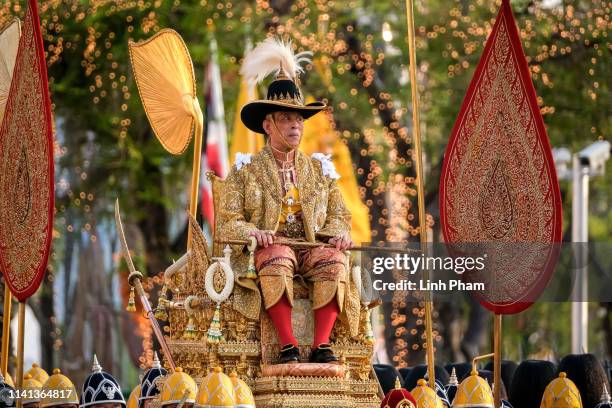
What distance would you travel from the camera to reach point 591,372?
61.7ft

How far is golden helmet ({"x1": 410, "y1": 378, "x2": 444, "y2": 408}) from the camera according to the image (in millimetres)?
16527

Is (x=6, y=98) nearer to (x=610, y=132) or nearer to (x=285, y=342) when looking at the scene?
(x=285, y=342)

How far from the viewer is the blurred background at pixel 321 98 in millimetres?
26828

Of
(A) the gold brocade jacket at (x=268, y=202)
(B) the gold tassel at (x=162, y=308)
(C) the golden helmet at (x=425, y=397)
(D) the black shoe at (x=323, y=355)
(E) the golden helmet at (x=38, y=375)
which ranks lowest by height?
(C) the golden helmet at (x=425, y=397)

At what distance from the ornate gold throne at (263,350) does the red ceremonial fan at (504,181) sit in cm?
120

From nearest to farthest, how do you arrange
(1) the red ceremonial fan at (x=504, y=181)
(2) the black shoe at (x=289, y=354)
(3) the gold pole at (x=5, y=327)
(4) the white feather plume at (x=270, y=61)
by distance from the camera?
(2) the black shoe at (x=289, y=354), (1) the red ceremonial fan at (x=504, y=181), (4) the white feather plume at (x=270, y=61), (3) the gold pole at (x=5, y=327)

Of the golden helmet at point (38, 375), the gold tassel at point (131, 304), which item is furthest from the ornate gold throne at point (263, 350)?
the golden helmet at point (38, 375)

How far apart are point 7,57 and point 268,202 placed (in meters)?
3.20

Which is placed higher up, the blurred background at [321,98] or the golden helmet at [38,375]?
the blurred background at [321,98]

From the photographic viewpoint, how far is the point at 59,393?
57.0ft

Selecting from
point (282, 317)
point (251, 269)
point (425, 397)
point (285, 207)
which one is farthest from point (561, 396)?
point (285, 207)

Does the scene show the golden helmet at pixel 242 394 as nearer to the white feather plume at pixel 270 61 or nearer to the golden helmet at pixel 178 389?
the golden helmet at pixel 178 389

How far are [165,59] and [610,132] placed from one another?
31.2 ft

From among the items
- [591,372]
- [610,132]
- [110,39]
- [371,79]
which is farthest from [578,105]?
[591,372]
